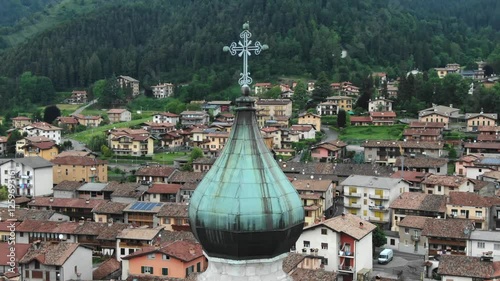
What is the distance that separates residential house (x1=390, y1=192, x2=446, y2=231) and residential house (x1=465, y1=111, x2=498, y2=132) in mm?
27483

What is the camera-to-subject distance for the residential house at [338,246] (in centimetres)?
3431

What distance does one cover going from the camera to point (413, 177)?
1971 inches

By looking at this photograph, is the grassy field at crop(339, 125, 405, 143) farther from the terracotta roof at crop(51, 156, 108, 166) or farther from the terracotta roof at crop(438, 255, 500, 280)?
the terracotta roof at crop(438, 255, 500, 280)

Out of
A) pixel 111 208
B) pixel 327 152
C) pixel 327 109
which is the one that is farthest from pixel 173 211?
pixel 327 109

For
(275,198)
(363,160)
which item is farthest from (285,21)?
(275,198)

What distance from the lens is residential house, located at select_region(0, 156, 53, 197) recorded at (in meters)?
53.9

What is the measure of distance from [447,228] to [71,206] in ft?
77.5

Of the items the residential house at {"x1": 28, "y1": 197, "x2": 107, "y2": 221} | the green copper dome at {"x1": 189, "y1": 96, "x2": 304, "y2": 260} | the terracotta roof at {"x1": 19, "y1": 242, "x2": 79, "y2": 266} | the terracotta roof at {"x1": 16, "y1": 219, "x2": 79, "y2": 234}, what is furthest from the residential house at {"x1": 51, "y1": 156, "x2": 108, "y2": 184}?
the green copper dome at {"x1": 189, "y1": 96, "x2": 304, "y2": 260}

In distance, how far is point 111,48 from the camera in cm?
13188

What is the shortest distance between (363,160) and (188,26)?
7450 cm

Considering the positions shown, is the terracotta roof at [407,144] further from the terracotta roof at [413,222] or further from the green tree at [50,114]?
the green tree at [50,114]

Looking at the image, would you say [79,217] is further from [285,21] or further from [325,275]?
[285,21]

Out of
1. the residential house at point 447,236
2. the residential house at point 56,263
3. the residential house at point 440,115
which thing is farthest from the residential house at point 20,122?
the residential house at point 447,236

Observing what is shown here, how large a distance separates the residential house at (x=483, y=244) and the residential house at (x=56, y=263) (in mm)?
18470
